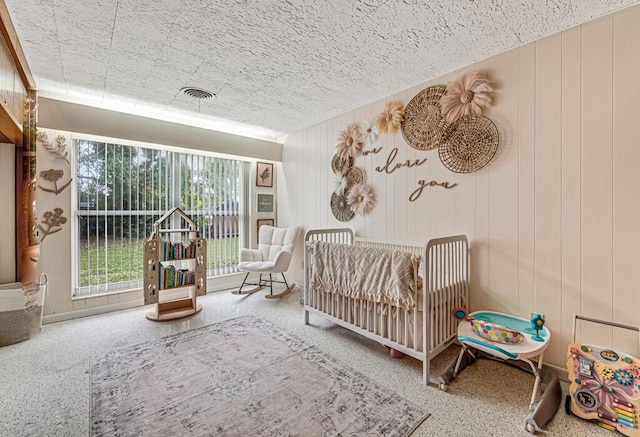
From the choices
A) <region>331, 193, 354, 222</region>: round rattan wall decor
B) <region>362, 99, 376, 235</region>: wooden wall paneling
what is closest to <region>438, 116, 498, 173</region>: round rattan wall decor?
<region>362, 99, 376, 235</region>: wooden wall paneling

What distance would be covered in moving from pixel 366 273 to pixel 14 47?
301 cm

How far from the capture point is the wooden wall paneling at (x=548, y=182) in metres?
1.92

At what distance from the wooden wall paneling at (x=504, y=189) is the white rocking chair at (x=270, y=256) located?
95.5 inches

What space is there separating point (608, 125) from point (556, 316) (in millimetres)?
1288

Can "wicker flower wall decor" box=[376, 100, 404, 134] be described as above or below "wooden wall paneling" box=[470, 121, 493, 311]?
above

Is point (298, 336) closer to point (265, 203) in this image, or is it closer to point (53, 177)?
point (265, 203)

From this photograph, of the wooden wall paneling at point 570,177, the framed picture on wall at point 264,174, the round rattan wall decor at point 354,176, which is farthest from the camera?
the framed picture on wall at point 264,174

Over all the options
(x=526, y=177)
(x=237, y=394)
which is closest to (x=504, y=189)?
(x=526, y=177)

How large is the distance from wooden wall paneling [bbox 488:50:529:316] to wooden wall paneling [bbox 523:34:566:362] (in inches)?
5.2

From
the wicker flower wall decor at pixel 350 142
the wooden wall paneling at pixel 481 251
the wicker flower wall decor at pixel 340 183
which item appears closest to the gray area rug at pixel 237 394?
the wooden wall paneling at pixel 481 251

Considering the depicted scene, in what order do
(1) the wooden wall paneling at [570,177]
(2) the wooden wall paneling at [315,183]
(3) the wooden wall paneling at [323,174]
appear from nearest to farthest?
(1) the wooden wall paneling at [570,177], (3) the wooden wall paneling at [323,174], (2) the wooden wall paneling at [315,183]

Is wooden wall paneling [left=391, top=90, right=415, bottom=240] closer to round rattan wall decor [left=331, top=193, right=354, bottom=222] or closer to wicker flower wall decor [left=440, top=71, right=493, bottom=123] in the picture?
wicker flower wall decor [left=440, top=71, right=493, bottom=123]

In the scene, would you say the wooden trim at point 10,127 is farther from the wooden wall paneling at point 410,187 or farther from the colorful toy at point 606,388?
the colorful toy at point 606,388

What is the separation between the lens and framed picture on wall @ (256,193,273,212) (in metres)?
4.48
